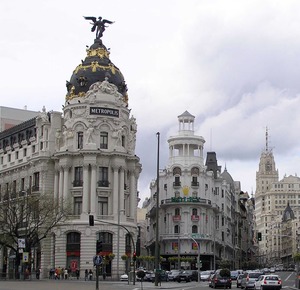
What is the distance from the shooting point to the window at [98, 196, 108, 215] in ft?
313

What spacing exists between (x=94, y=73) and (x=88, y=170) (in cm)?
1510

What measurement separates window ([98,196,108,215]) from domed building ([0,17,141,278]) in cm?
4

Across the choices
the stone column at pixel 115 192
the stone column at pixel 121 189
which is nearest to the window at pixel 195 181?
the stone column at pixel 121 189

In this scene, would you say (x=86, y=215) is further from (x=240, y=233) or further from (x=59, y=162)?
(x=240, y=233)

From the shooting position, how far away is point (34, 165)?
4026 inches

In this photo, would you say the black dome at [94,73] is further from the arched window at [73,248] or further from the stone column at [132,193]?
the arched window at [73,248]

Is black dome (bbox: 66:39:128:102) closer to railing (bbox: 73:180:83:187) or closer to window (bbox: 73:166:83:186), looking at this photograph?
window (bbox: 73:166:83:186)

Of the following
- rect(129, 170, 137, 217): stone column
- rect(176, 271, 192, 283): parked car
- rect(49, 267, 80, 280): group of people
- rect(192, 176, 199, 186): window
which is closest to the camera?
rect(176, 271, 192, 283): parked car

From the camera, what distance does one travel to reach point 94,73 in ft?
325

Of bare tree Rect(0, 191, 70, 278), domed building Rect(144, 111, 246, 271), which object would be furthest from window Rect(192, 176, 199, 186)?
bare tree Rect(0, 191, 70, 278)

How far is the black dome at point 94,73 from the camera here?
324ft

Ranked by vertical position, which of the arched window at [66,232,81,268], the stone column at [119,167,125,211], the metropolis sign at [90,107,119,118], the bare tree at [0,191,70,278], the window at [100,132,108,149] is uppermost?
the metropolis sign at [90,107,119,118]

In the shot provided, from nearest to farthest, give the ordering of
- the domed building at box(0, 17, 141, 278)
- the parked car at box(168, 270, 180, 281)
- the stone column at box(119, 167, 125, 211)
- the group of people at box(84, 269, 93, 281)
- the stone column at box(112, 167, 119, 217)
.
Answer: the group of people at box(84, 269, 93, 281) < the parked car at box(168, 270, 180, 281) < the domed building at box(0, 17, 141, 278) < the stone column at box(112, 167, 119, 217) < the stone column at box(119, 167, 125, 211)

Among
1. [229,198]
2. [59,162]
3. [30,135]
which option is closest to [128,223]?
[59,162]
